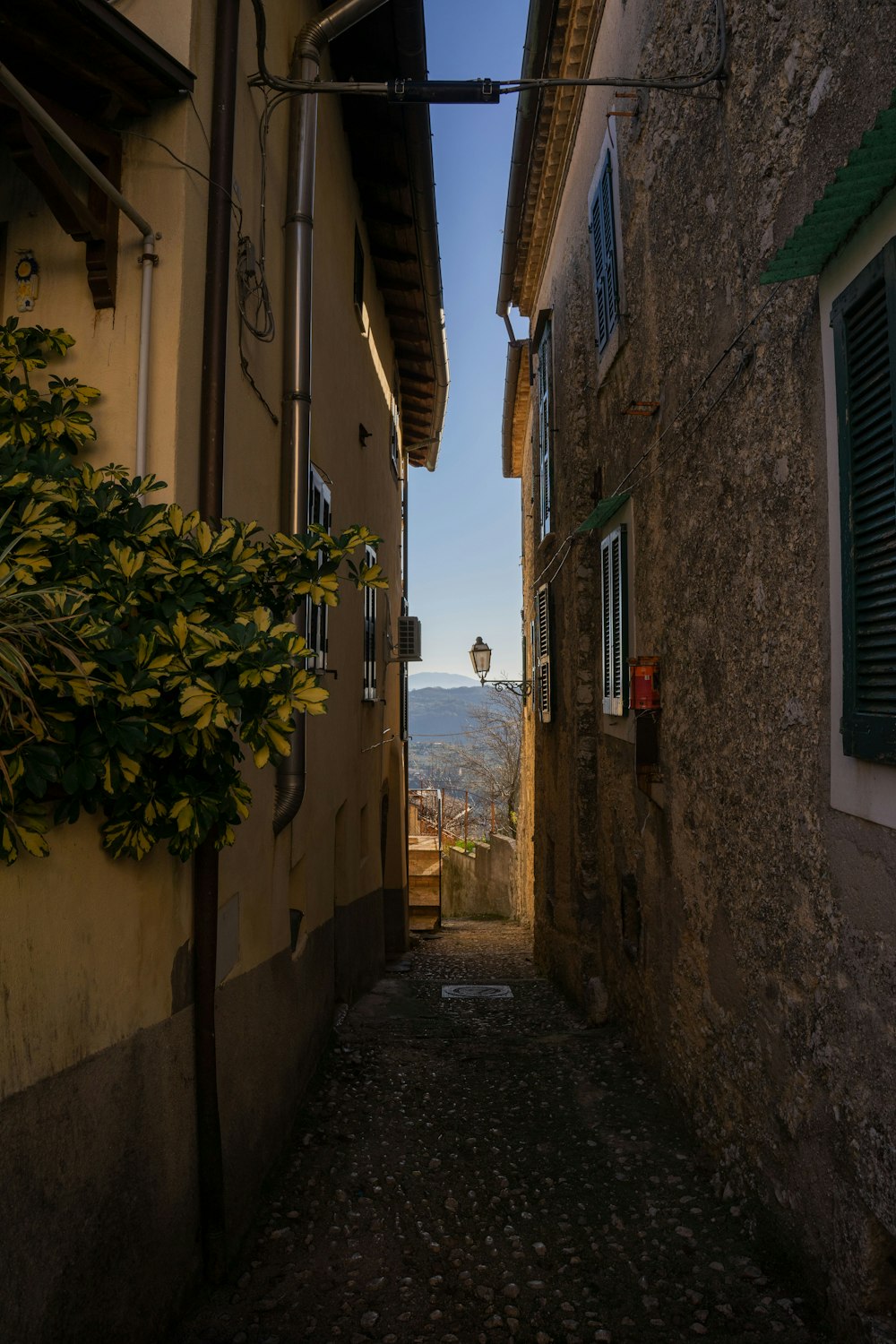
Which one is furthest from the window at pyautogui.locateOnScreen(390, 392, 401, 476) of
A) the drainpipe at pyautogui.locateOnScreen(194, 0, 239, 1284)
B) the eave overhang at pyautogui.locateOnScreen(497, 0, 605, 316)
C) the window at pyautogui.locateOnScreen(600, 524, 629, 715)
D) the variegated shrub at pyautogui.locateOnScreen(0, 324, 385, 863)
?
A: the variegated shrub at pyautogui.locateOnScreen(0, 324, 385, 863)

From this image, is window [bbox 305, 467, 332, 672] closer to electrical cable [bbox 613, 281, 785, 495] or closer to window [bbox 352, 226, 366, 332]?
electrical cable [bbox 613, 281, 785, 495]

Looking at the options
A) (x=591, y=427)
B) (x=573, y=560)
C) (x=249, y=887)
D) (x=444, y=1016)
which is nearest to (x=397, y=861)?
(x=444, y=1016)

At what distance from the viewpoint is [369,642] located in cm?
970

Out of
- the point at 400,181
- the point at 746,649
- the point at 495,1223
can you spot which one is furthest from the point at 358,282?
the point at 495,1223

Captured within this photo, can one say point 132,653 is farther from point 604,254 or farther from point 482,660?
point 482,660

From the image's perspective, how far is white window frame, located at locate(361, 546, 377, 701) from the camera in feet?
31.1

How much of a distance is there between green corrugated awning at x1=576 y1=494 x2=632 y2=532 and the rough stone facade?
114 mm

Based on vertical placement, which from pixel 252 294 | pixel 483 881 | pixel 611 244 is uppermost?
pixel 611 244

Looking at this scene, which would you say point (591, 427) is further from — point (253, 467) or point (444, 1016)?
point (444, 1016)

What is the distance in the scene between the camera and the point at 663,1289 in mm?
3617

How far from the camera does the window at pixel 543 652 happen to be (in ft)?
33.2

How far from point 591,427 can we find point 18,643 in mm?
6410

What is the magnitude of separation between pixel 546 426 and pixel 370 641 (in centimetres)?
335

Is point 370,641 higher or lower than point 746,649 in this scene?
higher
